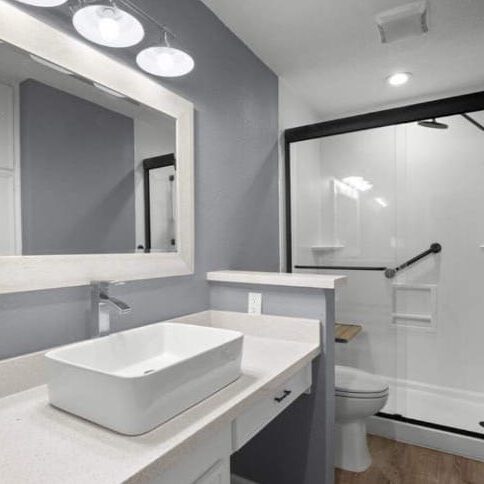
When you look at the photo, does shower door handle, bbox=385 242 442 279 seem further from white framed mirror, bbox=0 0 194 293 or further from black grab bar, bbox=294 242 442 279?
white framed mirror, bbox=0 0 194 293

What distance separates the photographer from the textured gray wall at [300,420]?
1.46 metres

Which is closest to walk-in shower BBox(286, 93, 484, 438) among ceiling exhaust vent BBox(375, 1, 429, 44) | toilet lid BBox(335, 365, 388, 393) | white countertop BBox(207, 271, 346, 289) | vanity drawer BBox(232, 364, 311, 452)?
toilet lid BBox(335, 365, 388, 393)

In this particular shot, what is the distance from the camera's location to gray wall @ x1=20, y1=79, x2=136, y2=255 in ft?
3.46

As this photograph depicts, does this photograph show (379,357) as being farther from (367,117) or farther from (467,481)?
(367,117)

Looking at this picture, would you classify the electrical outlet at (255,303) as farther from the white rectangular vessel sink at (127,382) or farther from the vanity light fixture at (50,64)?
the vanity light fixture at (50,64)

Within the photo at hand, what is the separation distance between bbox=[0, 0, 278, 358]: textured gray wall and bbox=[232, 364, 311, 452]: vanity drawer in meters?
0.57

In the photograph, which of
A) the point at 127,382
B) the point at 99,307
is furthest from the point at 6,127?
the point at 127,382

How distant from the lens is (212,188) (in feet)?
5.77

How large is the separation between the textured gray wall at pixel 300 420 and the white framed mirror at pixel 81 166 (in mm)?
412

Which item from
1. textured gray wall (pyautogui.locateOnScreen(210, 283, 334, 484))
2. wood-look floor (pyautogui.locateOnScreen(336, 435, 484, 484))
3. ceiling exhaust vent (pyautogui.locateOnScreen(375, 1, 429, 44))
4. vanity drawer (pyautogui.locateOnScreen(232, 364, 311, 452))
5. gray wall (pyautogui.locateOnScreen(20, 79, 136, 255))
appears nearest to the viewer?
vanity drawer (pyautogui.locateOnScreen(232, 364, 311, 452))

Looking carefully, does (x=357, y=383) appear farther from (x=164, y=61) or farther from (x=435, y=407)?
(x=164, y=61)

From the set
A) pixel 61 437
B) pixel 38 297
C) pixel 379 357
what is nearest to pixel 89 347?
pixel 38 297

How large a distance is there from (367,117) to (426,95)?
95cm

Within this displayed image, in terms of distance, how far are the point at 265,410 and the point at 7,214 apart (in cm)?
95
